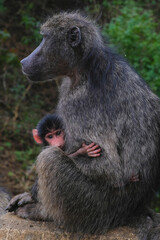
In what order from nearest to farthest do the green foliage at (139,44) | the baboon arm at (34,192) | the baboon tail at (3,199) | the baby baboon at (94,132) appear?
the baby baboon at (94,132), the baboon arm at (34,192), the baboon tail at (3,199), the green foliage at (139,44)

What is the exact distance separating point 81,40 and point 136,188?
4.17 feet

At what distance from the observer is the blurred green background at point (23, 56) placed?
5922mm

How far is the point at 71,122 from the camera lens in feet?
10.8

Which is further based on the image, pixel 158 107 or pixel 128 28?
pixel 128 28

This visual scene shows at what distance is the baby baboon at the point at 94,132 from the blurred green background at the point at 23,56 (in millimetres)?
2115

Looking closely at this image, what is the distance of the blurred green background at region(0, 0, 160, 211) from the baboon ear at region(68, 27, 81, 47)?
223cm

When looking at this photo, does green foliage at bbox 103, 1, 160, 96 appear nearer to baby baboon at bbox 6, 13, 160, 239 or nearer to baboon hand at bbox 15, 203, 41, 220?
baby baboon at bbox 6, 13, 160, 239

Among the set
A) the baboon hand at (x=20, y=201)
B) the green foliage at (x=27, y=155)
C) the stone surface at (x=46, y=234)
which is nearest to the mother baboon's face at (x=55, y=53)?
the baboon hand at (x=20, y=201)

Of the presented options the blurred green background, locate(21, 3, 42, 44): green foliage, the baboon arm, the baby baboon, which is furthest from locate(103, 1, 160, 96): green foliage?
locate(21, 3, 42, 44): green foliage

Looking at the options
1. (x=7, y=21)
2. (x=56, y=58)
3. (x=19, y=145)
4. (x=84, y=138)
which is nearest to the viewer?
(x=84, y=138)

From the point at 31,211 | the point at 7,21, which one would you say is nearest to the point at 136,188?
the point at 31,211

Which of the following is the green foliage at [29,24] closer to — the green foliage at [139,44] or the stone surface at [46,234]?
the green foliage at [139,44]

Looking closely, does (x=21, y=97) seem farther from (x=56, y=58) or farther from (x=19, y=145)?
(x=56, y=58)

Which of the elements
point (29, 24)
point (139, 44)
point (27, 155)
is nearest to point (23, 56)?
point (29, 24)
